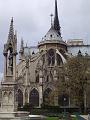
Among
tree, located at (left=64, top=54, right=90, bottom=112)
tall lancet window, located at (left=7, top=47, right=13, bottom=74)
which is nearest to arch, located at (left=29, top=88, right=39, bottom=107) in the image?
tree, located at (left=64, top=54, right=90, bottom=112)

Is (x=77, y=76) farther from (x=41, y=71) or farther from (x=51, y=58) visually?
(x=51, y=58)

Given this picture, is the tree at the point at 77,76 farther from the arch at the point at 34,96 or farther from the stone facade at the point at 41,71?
the arch at the point at 34,96

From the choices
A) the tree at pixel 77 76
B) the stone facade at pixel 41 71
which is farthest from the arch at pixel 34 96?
the tree at pixel 77 76

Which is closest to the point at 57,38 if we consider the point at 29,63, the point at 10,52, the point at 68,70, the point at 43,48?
the point at 43,48

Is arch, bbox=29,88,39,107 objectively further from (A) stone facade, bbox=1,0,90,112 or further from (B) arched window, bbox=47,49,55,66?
(B) arched window, bbox=47,49,55,66

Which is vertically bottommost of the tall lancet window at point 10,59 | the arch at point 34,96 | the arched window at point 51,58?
the arch at point 34,96

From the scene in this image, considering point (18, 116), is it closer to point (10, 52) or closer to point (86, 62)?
point (10, 52)

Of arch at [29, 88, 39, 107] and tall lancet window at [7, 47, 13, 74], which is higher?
tall lancet window at [7, 47, 13, 74]

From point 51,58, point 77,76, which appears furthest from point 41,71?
point 77,76

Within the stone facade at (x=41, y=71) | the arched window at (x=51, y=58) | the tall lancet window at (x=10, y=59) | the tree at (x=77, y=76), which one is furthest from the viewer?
the arched window at (x=51, y=58)

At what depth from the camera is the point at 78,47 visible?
413 feet

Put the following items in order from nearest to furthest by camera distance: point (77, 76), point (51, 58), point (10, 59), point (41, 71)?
point (10, 59), point (77, 76), point (41, 71), point (51, 58)

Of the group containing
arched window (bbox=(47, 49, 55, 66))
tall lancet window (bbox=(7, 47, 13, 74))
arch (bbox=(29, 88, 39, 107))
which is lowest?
arch (bbox=(29, 88, 39, 107))

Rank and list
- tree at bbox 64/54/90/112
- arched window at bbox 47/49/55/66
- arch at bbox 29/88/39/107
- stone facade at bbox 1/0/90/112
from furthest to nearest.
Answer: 1. arched window at bbox 47/49/55/66
2. arch at bbox 29/88/39/107
3. stone facade at bbox 1/0/90/112
4. tree at bbox 64/54/90/112
